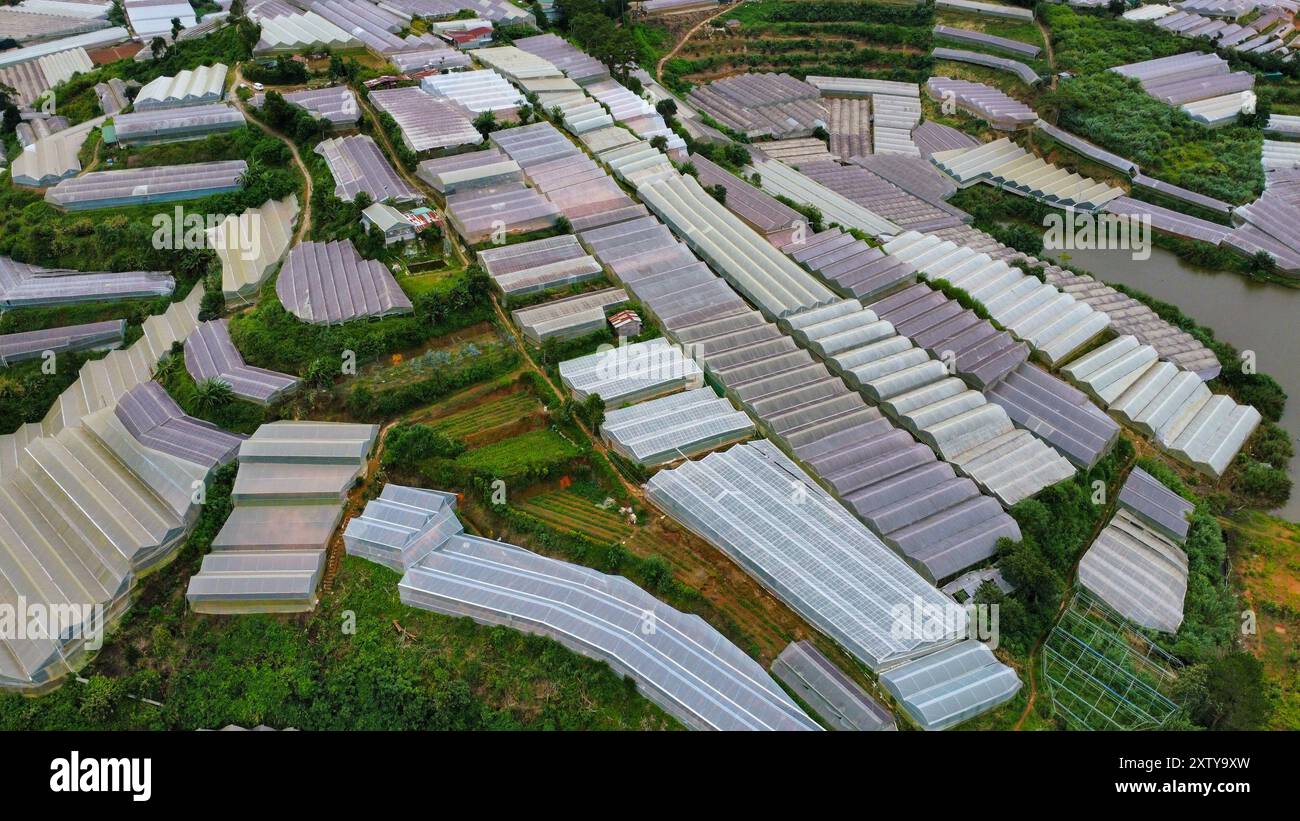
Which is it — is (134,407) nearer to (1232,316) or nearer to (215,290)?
(215,290)

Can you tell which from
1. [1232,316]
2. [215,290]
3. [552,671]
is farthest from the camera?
[1232,316]

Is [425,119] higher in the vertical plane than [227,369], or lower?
higher

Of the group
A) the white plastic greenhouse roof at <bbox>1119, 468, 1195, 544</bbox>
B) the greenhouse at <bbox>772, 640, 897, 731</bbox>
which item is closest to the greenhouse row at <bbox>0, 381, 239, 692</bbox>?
the greenhouse at <bbox>772, 640, 897, 731</bbox>

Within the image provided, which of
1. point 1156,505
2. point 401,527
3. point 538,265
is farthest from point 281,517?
point 1156,505

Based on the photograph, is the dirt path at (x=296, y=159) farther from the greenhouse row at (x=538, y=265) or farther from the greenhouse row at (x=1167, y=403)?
the greenhouse row at (x=1167, y=403)

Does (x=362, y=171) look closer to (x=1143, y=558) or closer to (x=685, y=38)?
(x=685, y=38)

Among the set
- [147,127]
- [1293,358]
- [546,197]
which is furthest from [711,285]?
[147,127]
